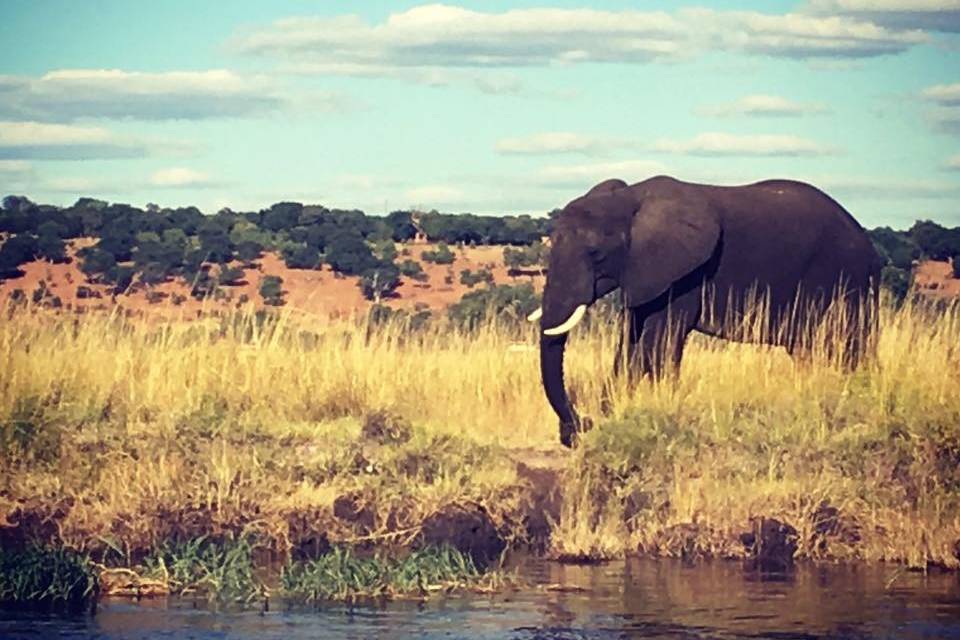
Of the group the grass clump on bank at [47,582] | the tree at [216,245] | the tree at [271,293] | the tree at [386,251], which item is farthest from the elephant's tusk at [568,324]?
the tree at [386,251]

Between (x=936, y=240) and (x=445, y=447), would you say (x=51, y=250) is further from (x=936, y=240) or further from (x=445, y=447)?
(x=445, y=447)

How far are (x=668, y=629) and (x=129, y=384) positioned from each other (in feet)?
20.1

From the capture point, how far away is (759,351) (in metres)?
17.2

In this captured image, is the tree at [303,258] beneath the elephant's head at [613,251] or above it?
beneath

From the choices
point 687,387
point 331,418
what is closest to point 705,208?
point 687,387

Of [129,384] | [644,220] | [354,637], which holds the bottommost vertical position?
[354,637]

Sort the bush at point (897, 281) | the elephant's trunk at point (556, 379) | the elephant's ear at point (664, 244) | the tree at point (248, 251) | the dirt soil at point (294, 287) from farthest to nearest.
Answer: the tree at point (248, 251), the dirt soil at point (294, 287), the bush at point (897, 281), the elephant's ear at point (664, 244), the elephant's trunk at point (556, 379)

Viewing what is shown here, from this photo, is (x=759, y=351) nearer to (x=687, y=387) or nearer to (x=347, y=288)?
(x=687, y=387)

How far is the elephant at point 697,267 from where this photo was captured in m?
16.2

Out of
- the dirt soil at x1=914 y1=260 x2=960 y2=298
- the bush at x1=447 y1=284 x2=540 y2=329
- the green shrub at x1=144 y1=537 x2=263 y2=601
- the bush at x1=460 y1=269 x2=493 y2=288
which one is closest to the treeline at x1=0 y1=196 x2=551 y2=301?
the bush at x1=460 y1=269 x2=493 y2=288

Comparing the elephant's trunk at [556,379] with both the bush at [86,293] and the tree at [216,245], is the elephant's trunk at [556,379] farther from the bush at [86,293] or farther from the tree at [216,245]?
the tree at [216,245]

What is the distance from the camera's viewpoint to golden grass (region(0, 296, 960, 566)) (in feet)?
42.9

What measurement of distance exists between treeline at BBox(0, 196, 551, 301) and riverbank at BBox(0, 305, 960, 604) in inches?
766

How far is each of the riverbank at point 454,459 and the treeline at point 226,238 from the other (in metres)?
19.5
